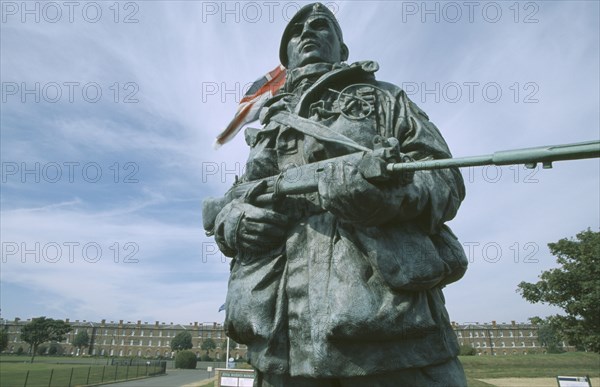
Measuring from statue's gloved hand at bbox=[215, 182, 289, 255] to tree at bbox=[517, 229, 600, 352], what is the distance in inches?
1102

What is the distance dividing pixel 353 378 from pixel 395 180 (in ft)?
4.16

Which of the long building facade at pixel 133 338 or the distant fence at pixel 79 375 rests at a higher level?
the long building facade at pixel 133 338

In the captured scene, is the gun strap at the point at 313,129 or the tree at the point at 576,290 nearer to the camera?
the gun strap at the point at 313,129

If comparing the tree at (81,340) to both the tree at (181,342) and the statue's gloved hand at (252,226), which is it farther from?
the statue's gloved hand at (252,226)

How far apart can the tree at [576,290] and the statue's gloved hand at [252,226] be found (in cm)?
2800

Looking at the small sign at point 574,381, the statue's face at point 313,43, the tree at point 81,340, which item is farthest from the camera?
the tree at point 81,340

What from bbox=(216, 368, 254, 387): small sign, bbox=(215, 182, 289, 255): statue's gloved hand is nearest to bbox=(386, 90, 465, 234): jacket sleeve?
bbox=(215, 182, 289, 255): statue's gloved hand

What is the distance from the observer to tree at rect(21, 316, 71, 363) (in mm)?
82375

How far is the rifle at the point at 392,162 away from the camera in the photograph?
1739mm

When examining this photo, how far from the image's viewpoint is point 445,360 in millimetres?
2480

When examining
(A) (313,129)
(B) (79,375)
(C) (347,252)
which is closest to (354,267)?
(C) (347,252)

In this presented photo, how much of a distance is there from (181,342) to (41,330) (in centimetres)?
3056

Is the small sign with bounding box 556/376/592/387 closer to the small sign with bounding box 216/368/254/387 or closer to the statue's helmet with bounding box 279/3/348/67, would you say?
the small sign with bounding box 216/368/254/387

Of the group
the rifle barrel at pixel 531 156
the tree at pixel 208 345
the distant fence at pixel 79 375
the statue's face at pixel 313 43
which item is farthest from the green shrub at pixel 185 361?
the rifle barrel at pixel 531 156
